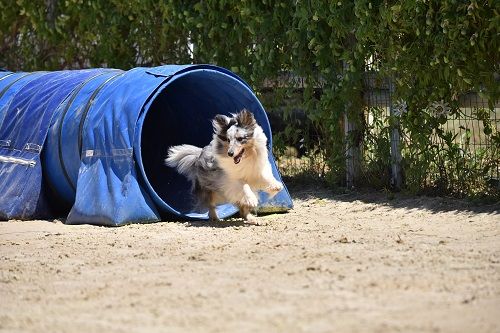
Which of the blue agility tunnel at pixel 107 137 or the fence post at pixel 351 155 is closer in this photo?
the blue agility tunnel at pixel 107 137

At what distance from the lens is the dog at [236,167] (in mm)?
7898

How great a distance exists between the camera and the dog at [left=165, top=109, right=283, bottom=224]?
25.9 ft

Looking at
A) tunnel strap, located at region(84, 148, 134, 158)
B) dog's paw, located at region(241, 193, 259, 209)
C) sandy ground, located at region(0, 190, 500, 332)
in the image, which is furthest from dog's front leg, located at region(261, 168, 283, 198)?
tunnel strap, located at region(84, 148, 134, 158)

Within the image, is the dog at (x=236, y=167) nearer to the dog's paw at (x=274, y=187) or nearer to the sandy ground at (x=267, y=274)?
the dog's paw at (x=274, y=187)

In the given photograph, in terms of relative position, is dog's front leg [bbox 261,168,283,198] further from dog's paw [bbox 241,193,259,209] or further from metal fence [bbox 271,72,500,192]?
metal fence [bbox 271,72,500,192]

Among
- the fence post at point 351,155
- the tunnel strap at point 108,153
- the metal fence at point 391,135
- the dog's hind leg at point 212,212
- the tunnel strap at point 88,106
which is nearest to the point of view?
the tunnel strap at point 108,153

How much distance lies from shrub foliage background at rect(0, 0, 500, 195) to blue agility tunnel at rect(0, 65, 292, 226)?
1.05 m

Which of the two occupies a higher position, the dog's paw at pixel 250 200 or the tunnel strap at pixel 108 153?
the tunnel strap at pixel 108 153

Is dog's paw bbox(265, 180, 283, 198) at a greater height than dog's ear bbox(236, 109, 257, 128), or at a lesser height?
lesser

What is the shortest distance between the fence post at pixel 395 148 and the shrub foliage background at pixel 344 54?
0.18 ft

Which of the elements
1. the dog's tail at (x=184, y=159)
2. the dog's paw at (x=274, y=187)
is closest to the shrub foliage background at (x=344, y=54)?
the dog's paw at (x=274, y=187)

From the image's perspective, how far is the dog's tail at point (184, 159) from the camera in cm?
840

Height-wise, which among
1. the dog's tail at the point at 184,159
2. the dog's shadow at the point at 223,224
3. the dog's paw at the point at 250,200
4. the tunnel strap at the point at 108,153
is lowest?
the dog's shadow at the point at 223,224

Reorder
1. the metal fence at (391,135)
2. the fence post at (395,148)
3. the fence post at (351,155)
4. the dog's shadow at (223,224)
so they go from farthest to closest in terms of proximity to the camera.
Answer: the fence post at (351,155), the fence post at (395,148), the metal fence at (391,135), the dog's shadow at (223,224)
